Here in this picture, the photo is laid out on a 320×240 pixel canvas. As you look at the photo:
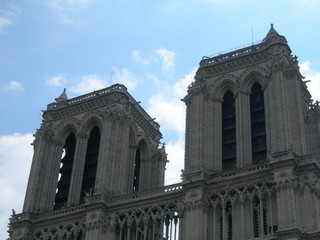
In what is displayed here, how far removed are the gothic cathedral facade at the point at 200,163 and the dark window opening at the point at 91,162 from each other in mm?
87

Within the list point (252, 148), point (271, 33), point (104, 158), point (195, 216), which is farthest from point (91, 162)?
point (271, 33)

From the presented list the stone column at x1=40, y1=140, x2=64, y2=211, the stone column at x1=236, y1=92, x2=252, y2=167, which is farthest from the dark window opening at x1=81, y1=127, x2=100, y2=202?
the stone column at x1=236, y1=92, x2=252, y2=167

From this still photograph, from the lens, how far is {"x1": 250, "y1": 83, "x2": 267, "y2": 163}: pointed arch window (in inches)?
1916

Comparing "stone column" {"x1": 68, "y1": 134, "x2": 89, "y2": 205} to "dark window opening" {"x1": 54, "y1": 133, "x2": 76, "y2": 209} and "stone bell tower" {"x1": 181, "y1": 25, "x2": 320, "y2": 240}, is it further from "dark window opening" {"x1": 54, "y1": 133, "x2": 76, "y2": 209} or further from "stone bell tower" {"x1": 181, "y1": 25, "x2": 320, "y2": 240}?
"stone bell tower" {"x1": 181, "y1": 25, "x2": 320, "y2": 240}

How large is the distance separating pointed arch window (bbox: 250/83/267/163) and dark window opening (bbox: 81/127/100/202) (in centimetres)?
1340

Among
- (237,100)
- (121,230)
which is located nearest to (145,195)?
(121,230)

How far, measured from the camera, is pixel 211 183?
155ft

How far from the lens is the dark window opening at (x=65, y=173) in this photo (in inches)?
2202

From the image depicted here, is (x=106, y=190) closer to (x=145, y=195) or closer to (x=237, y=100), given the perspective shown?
(x=145, y=195)

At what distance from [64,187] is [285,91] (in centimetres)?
2003

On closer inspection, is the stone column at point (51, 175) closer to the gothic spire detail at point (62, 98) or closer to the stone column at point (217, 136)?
the gothic spire detail at point (62, 98)

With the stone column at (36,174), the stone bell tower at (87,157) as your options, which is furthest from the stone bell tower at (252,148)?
the stone column at (36,174)

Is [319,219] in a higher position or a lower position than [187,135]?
lower

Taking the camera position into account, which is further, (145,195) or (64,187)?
(64,187)
